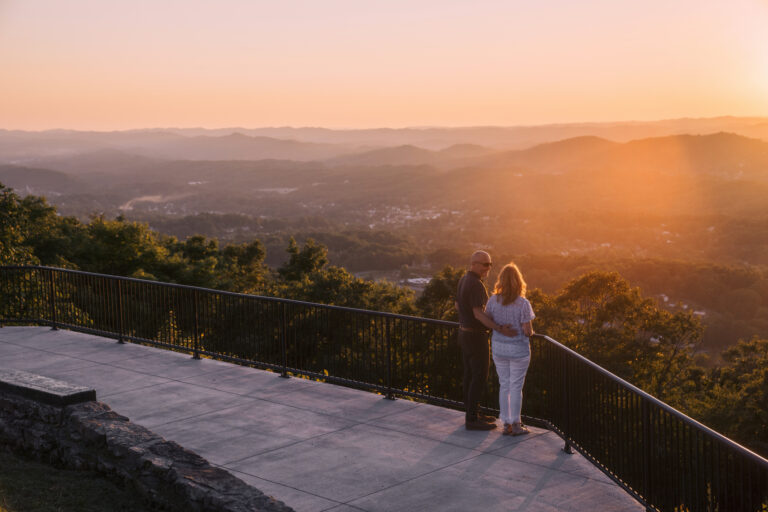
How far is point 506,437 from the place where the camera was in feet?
26.8

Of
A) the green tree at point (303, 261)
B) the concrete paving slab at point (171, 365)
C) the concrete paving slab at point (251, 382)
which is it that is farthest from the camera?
the green tree at point (303, 261)

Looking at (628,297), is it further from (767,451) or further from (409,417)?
(409,417)

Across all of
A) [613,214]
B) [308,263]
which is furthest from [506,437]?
[613,214]

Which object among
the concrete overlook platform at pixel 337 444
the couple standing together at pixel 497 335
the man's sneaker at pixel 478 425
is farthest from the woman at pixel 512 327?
the concrete overlook platform at pixel 337 444

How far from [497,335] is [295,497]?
2.75m

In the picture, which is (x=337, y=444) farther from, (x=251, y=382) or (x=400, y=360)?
(x=251, y=382)

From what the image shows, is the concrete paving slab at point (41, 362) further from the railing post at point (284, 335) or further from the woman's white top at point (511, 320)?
the woman's white top at point (511, 320)

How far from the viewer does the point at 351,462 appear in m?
7.40

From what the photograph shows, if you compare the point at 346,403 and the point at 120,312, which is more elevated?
the point at 120,312

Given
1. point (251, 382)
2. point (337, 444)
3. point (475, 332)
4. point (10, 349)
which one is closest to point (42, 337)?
point (10, 349)

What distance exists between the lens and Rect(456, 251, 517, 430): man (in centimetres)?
792

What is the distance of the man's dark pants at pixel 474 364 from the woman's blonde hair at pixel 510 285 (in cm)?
63

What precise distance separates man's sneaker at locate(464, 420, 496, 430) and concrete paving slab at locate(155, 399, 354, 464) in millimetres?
1390

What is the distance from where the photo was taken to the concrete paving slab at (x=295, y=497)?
20.8 ft
